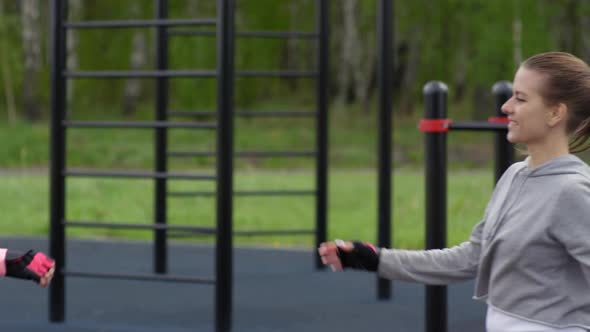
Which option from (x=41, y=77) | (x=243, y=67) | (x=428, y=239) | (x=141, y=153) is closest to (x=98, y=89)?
(x=41, y=77)

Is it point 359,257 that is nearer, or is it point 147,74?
point 359,257

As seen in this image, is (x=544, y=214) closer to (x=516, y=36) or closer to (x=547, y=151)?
(x=547, y=151)

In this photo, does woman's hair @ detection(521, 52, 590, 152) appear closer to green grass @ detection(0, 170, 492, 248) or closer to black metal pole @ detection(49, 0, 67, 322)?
black metal pole @ detection(49, 0, 67, 322)

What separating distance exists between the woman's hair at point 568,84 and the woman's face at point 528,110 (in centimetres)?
1

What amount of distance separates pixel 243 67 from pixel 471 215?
1127 centimetres

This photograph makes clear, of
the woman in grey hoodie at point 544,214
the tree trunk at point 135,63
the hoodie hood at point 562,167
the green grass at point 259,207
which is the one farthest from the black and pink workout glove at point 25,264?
the tree trunk at point 135,63

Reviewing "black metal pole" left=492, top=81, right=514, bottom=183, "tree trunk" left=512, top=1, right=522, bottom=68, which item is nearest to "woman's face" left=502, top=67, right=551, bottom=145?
"black metal pole" left=492, top=81, right=514, bottom=183

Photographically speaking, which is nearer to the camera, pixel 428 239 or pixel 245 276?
pixel 428 239

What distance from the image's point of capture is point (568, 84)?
2.00 metres

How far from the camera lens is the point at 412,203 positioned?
30.6 ft

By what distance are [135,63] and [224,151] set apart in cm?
1663

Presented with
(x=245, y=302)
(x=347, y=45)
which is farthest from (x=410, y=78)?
(x=245, y=302)

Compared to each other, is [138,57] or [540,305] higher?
[138,57]

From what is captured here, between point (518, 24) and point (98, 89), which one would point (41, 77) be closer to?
point (98, 89)
